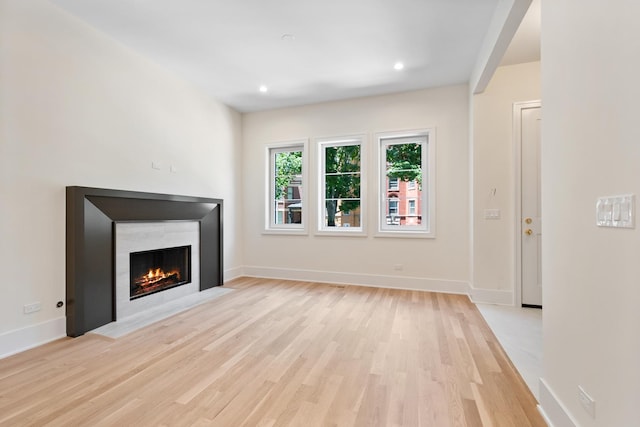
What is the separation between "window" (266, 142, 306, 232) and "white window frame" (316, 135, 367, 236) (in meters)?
0.31

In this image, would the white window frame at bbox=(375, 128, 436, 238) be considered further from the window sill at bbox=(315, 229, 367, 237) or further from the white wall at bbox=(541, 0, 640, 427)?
the white wall at bbox=(541, 0, 640, 427)

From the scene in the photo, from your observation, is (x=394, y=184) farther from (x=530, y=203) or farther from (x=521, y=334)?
(x=521, y=334)

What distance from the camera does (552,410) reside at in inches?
59.7

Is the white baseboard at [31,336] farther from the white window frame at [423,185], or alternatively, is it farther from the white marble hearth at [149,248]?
the white window frame at [423,185]

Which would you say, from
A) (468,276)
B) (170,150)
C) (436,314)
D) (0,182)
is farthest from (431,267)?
(0,182)

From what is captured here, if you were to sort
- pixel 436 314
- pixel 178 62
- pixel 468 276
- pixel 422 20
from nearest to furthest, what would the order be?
pixel 422 20 < pixel 436 314 < pixel 178 62 < pixel 468 276

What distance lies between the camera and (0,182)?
2248mm

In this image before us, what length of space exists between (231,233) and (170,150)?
1703mm

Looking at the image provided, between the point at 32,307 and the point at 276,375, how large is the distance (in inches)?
83.9

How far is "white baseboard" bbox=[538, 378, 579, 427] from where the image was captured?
138cm

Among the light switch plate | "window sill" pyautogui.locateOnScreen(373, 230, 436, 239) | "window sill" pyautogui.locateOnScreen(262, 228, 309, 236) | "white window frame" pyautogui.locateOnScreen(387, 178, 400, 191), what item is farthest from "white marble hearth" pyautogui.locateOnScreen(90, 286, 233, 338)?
the light switch plate

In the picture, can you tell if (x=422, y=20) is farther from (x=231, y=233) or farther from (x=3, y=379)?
(x=3, y=379)

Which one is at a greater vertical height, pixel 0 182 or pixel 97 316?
pixel 0 182

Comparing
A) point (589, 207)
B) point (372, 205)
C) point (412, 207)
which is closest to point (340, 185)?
point (372, 205)
